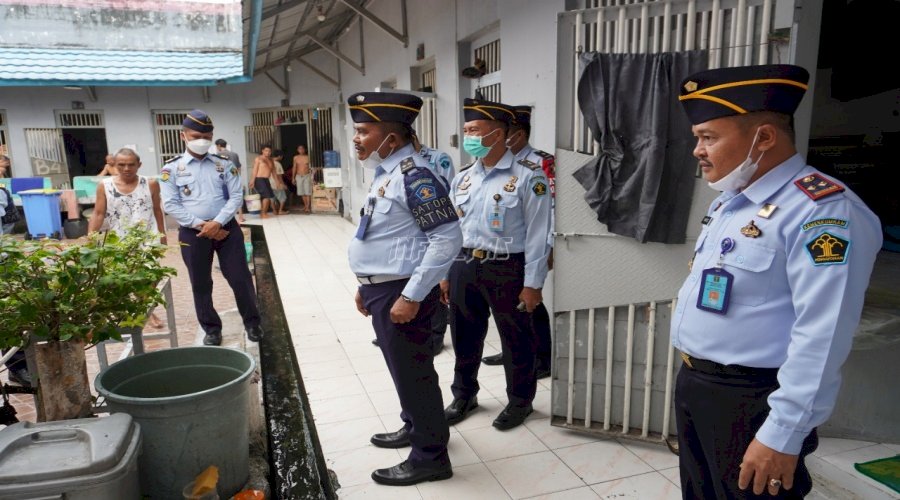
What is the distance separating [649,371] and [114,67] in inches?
435

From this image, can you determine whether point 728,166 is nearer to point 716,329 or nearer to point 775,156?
point 775,156

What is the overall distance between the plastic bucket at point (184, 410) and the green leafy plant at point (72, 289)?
26 centimetres

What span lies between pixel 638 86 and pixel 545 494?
5.88ft

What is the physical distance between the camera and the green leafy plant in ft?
5.99

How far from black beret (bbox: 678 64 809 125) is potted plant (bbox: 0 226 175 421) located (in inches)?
77.1

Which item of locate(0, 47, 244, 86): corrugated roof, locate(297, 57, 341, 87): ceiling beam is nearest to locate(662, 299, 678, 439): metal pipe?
locate(0, 47, 244, 86): corrugated roof

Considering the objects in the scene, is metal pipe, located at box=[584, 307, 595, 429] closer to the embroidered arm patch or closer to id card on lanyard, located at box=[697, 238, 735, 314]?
the embroidered arm patch

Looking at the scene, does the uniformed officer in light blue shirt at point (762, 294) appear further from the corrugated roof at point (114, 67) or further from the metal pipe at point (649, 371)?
the corrugated roof at point (114, 67)

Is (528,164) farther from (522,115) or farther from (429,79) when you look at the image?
(429,79)

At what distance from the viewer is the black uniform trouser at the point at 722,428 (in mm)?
1452

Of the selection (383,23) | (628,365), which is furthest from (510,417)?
(383,23)

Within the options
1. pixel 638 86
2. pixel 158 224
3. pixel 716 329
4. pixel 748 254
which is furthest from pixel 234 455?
pixel 158 224

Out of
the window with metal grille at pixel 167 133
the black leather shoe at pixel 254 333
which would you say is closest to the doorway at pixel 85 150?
the window with metal grille at pixel 167 133

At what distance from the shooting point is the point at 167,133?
12.7 metres
